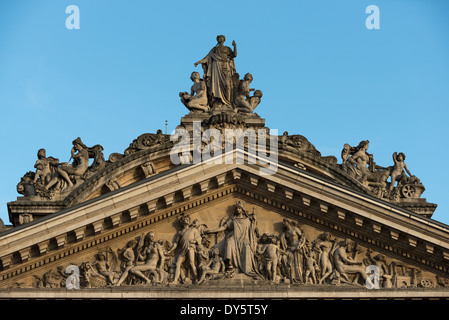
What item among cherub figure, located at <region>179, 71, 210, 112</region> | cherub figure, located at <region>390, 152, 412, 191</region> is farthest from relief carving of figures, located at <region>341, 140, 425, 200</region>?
cherub figure, located at <region>179, 71, 210, 112</region>

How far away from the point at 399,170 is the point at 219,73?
24.1 feet

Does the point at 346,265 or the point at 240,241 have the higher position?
the point at 240,241

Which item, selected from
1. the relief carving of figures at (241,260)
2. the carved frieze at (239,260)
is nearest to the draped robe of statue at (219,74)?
the carved frieze at (239,260)

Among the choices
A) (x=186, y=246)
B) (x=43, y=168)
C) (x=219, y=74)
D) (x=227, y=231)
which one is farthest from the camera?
(x=219, y=74)

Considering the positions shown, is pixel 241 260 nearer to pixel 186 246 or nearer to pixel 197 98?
pixel 186 246

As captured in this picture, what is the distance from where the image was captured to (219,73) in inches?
1919

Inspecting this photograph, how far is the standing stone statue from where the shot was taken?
4878 centimetres

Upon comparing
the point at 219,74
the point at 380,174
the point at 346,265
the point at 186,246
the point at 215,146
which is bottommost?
the point at 346,265

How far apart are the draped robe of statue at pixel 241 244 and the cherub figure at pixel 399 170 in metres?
10.8

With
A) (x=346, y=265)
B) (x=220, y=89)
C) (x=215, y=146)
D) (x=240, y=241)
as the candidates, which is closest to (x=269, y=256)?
(x=240, y=241)

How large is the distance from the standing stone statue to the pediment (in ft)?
38.2

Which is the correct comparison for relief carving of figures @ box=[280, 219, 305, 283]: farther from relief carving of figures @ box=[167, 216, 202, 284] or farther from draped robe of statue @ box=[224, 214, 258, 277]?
relief carving of figures @ box=[167, 216, 202, 284]

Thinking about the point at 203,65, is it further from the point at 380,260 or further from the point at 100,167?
the point at 380,260

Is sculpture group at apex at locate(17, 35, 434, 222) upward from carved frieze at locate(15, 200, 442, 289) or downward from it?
upward
